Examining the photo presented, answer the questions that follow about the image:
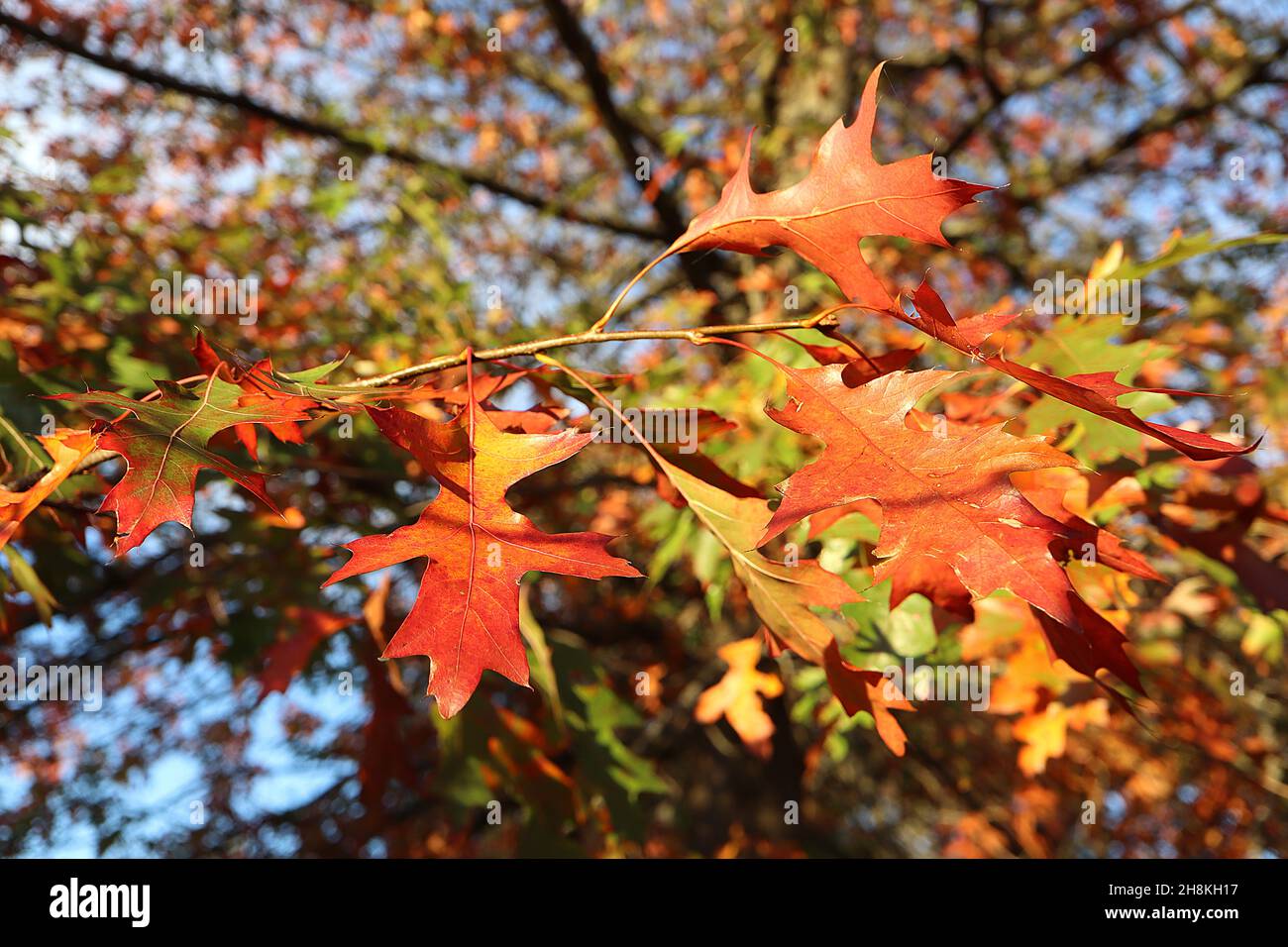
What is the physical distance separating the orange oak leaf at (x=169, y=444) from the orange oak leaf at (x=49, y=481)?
53 millimetres

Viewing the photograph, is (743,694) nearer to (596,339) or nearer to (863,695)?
(863,695)

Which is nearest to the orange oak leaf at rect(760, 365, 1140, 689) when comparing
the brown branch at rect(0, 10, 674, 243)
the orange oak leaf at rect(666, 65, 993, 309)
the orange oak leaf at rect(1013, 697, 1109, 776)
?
the orange oak leaf at rect(666, 65, 993, 309)

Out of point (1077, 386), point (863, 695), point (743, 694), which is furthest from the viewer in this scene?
point (743, 694)

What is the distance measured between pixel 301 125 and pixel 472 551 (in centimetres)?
387

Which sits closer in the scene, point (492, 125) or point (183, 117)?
point (183, 117)

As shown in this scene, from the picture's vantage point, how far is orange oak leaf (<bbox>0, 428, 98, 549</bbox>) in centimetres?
119

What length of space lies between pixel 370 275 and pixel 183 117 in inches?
116

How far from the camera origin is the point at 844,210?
50.9 inches

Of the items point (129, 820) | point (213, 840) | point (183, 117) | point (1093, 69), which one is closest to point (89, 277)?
point (183, 117)

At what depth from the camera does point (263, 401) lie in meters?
1.21

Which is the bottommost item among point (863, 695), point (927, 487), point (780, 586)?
point (863, 695)

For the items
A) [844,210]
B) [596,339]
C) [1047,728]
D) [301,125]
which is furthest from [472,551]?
[301,125]

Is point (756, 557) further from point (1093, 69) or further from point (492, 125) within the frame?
point (1093, 69)

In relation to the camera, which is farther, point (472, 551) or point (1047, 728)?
point (1047, 728)
